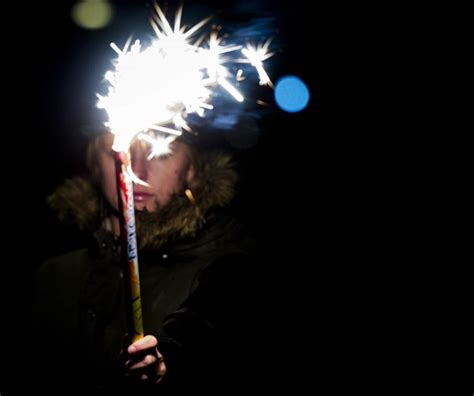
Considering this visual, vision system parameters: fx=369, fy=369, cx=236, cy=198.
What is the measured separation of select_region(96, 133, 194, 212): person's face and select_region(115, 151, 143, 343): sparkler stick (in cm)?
107

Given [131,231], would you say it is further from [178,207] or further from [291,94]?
[291,94]

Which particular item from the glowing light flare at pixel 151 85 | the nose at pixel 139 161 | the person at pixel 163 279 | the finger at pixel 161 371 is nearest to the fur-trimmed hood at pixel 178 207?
the person at pixel 163 279

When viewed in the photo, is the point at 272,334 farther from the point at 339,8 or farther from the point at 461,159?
the point at 339,8

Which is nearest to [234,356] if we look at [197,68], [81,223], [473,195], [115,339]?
[115,339]

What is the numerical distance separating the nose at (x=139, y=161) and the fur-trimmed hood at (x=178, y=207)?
0.21m

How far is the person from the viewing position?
1.75 metres

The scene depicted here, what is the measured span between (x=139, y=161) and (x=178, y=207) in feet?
1.19

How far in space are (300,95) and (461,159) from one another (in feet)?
5.09

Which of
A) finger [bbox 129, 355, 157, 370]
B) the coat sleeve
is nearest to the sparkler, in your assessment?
finger [bbox 129, 355, 157, 370]

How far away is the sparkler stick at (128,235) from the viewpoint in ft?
3.10

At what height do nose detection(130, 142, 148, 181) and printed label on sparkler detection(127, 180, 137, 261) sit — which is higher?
nose detection(130, 142, 148, 181)

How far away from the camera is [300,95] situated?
3467 millimetres

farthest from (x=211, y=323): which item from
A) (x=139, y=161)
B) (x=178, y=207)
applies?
(x=139, y=161)

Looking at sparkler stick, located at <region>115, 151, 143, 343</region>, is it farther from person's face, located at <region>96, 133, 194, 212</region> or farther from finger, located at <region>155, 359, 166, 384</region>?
person's face, located at <region>96, 133, 194, 212</region>
